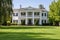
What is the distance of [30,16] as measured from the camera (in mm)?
77625

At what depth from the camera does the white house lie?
77.1 meters

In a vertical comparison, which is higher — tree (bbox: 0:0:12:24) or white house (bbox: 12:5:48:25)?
tree (bbox: 0:0:12:24)

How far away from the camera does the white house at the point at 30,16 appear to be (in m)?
77.1

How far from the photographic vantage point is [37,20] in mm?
75938

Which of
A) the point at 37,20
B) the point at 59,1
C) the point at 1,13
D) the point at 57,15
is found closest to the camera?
the point at 1,13

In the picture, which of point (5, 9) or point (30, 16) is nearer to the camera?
point (5, 9)

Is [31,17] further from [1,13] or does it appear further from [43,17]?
[1,13]

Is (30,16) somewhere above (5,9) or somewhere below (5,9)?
below

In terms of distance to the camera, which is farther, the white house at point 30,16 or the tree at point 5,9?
the white house at point 30,16

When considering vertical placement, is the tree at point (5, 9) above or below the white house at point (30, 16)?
above

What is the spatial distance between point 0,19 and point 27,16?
45051 millimetres

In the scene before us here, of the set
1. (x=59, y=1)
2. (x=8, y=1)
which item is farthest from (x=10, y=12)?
(x=59, y=1)

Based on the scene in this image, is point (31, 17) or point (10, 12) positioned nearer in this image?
point (10, 12)

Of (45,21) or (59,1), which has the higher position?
(59,1)
